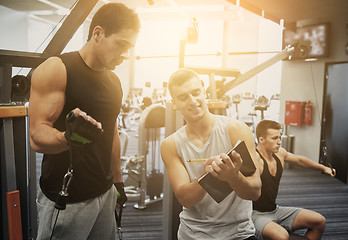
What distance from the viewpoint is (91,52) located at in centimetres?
136

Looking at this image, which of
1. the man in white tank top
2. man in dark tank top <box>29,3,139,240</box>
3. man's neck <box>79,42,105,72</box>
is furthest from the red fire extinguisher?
man's neck <box>79,42,105,72</box>

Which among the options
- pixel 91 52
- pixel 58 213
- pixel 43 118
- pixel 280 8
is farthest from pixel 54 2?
pixel 280 8

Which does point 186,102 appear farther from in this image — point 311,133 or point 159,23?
point 159,23

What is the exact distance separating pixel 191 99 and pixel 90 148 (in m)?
0.58

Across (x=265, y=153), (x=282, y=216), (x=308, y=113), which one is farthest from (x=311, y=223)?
(x=308, y=113)

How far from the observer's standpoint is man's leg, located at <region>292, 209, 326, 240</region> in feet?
7.44

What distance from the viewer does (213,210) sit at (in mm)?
1547

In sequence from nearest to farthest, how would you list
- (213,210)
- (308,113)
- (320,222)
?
1. (213,210)
2. (320,222)
3. (308,113)

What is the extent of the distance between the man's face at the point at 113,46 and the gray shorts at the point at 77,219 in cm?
61

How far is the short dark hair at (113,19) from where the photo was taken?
1.31 metres

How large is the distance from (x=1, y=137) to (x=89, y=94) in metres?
0.94

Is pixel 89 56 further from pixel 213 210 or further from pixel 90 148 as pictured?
pixel 213 210

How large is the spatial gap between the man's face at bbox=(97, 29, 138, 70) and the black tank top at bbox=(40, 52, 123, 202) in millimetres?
86

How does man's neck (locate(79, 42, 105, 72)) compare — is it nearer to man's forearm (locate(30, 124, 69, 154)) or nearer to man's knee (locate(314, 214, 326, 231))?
man's forearm (locate(30, 124, 69, 154))
